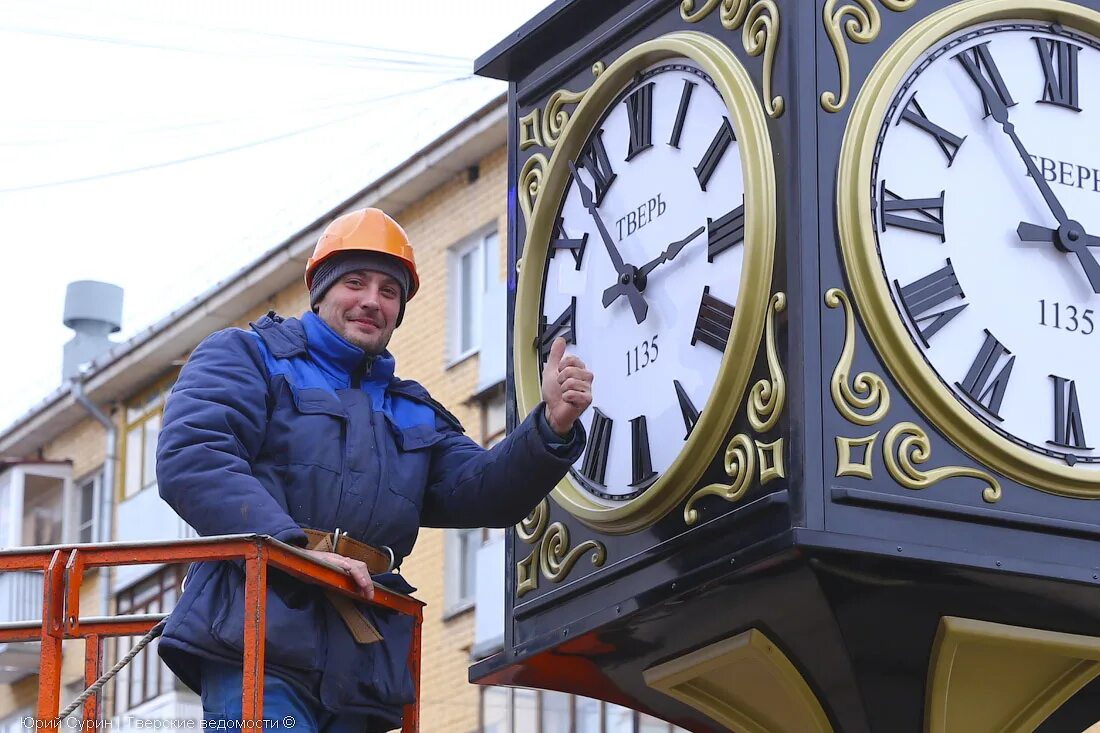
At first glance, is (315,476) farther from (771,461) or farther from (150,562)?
(771,461)

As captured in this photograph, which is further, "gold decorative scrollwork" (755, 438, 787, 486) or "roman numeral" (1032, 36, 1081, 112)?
"roman numeral" (1032, 36, 1081, 112)

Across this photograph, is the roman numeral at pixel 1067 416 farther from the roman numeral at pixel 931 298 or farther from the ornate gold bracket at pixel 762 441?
the ornate gold bracket at pixel 762 441

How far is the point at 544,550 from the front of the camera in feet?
22.8

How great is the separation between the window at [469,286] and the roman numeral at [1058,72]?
55.5 ft

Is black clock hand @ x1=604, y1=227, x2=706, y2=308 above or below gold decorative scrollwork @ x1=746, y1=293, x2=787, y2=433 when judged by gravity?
above

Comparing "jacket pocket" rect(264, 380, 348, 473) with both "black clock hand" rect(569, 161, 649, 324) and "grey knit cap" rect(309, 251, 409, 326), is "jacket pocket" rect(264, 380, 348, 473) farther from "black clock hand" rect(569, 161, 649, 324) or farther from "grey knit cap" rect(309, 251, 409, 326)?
"black clock hand" rect(569, 161, 649, 324)

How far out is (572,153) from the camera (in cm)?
725

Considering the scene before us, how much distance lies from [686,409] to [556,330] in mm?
801

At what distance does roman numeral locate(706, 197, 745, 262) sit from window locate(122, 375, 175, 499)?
22510mm

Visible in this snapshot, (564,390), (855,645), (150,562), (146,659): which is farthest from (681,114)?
(146,659)

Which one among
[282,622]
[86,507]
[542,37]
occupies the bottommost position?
[282,622]

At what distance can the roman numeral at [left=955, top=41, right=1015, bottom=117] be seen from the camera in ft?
21.2

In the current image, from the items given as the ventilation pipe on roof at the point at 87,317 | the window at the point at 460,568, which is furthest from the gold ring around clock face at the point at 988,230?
the ventilation pipe on roof at the point at 87,317

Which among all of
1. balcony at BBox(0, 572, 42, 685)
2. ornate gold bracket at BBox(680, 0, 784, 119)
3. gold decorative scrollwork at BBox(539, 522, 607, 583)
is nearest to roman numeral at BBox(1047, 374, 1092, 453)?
ornate gold bracket at BBox(680, 0, 784, 119)
